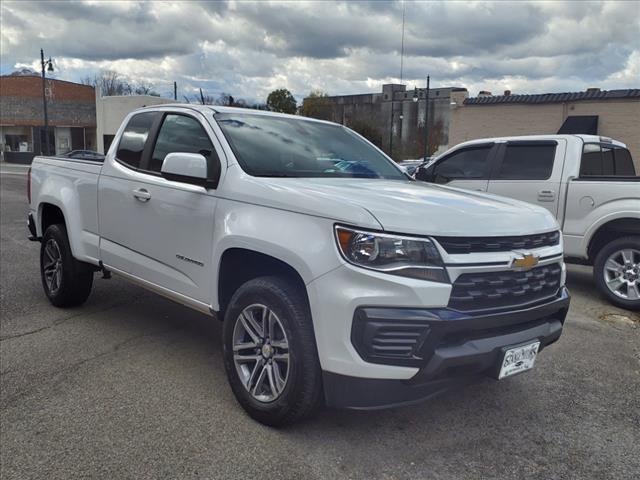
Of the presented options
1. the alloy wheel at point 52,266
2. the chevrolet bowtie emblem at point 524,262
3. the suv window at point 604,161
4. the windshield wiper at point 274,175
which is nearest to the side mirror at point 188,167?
the windshield wiper at point 274,175

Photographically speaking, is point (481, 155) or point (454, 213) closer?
point (454, 213)

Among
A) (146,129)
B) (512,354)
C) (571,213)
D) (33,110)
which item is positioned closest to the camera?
(512,354)

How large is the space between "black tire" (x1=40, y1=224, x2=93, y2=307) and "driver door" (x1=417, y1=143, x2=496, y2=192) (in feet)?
15.6

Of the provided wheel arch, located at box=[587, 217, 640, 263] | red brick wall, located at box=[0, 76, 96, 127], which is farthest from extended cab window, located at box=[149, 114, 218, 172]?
red brick wall, located at box=[0, 76, 96, 127]

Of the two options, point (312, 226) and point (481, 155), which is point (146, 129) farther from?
point (481, 155)

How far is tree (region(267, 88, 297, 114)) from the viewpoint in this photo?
6103cm

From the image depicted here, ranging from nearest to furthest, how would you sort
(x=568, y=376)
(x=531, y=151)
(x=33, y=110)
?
(x=568, y=376)
(x=531, y=151)
(x=33, y=110)

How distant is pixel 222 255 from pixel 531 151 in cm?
512

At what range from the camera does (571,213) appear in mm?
6641

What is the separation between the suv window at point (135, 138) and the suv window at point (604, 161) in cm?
507

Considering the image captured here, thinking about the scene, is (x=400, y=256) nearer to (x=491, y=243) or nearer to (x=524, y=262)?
(x=491, y=243)

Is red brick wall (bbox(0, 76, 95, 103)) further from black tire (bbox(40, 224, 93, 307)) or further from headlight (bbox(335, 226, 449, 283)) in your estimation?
headlight (bbox(335, 226, 449, 283))

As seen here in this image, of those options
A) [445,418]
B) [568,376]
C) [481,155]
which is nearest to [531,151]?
[481,155]

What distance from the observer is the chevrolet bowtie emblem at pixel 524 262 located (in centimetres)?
296
